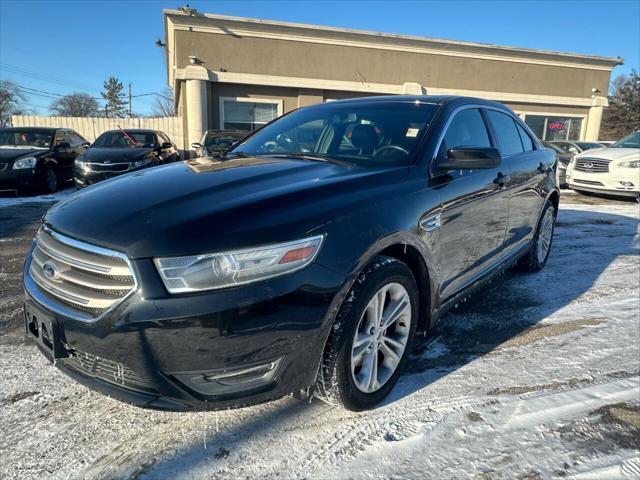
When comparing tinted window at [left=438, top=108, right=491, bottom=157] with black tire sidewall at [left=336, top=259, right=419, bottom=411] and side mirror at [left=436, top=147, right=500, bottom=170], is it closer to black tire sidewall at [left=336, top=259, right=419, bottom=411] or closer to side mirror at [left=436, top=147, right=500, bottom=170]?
side mirror at [left=436, top=147, right=500, bottom=170]

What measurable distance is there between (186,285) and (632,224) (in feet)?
26.9

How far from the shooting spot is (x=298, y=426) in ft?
7.30

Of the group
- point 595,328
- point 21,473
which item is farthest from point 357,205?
point 595,328

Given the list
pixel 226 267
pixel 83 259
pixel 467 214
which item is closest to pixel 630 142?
pixel 467 214

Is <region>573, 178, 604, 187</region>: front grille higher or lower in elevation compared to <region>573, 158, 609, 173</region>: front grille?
lower

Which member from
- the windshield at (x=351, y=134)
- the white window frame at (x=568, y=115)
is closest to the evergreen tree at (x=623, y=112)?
the white window frame at (x=568, y=115)

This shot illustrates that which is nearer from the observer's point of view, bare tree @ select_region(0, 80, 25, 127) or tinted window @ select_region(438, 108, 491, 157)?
tinted window @ select_region(438, 108, 491, 157)

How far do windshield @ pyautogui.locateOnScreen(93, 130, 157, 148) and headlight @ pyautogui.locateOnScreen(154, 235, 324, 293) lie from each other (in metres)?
9.39

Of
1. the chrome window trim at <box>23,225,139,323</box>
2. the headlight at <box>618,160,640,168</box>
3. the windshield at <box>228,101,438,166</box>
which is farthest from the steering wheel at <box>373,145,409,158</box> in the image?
the headlight at <box>618,160,640,168</box>

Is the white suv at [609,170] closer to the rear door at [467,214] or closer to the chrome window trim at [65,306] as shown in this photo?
the rear door at [467,214]

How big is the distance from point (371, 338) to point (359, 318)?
0.24 metres

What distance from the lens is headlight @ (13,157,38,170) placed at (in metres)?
9.04

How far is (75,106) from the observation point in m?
70.9

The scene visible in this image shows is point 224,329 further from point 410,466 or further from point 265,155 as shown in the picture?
point 265,155
